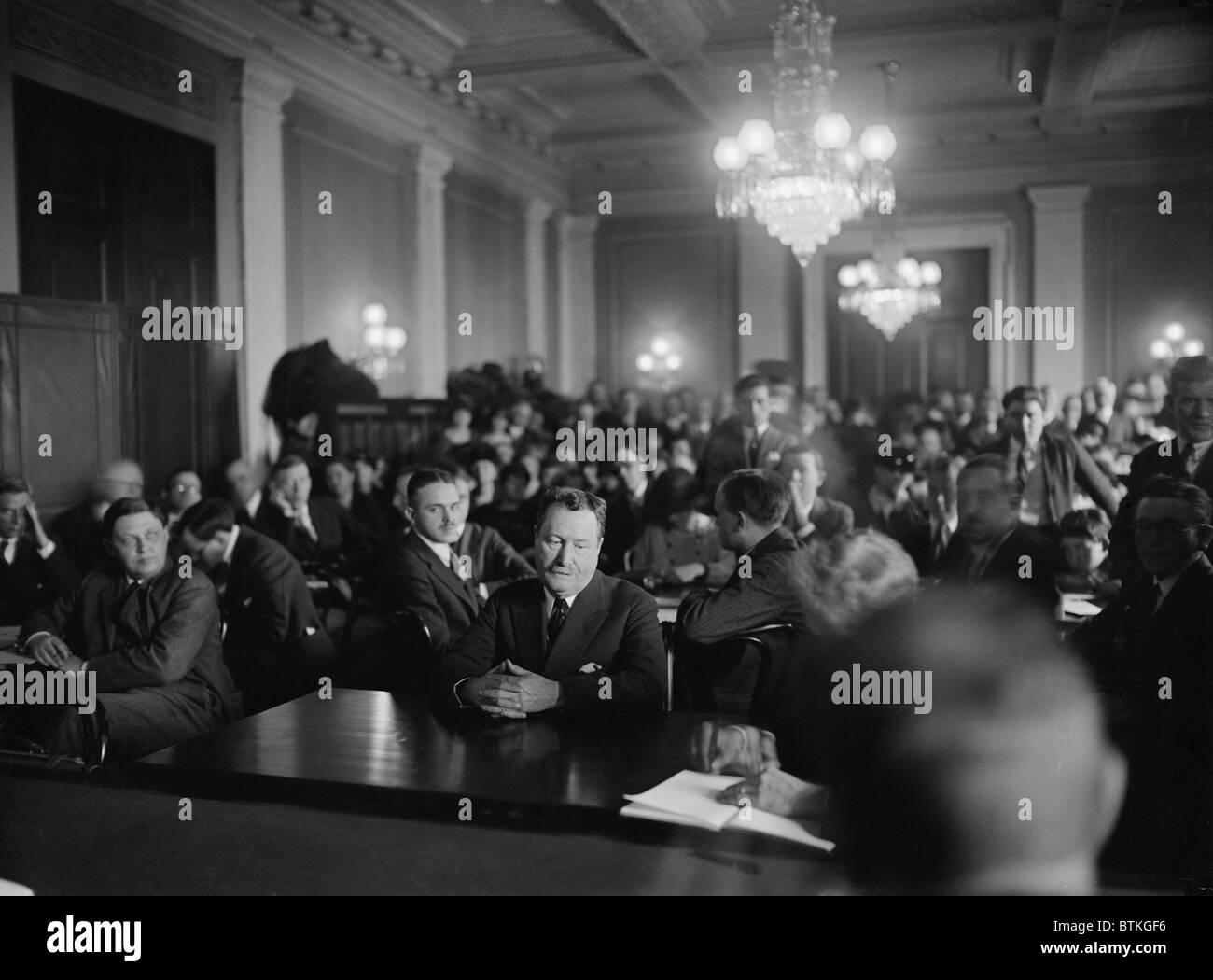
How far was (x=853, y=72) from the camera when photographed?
10.8 meters

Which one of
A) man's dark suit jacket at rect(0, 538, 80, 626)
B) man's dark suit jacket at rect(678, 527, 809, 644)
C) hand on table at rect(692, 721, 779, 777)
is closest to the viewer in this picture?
hand on table at rect(692, 721, 779, 777)

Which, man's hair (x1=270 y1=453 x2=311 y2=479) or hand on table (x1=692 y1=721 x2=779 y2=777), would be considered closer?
hand on table (x1=692 y1=721 x2=779 y2=777)

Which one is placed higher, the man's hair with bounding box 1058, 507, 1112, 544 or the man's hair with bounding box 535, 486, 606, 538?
the man's hair with bounding box 535, 486, 606, 538

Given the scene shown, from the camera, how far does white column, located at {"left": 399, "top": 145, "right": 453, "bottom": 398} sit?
1062 cm

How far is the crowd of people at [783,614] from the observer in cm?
197

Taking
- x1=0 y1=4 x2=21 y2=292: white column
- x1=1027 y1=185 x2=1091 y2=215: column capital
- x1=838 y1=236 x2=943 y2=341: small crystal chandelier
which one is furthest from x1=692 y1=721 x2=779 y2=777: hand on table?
x1=1027 y1=185 x2=1091 y2=215: column capital

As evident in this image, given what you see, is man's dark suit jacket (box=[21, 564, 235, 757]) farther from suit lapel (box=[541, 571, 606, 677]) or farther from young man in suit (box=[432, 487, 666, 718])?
suit lapel (box=[541, 571, 606, 677])

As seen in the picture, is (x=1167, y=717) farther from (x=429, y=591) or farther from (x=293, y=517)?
(x=293, y=517)

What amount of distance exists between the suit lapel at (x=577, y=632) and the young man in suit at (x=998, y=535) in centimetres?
124

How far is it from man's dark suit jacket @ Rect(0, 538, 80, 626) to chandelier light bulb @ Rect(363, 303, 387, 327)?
17.2ft

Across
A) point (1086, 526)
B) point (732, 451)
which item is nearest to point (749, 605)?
point (1086, 526)

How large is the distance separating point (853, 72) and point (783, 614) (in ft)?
28.8

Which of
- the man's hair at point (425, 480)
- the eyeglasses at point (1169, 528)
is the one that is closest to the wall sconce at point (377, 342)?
the man's hair at point (425, 480)

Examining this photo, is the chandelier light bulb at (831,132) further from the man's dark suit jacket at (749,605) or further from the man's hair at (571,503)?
the man's hair at (571,503)
